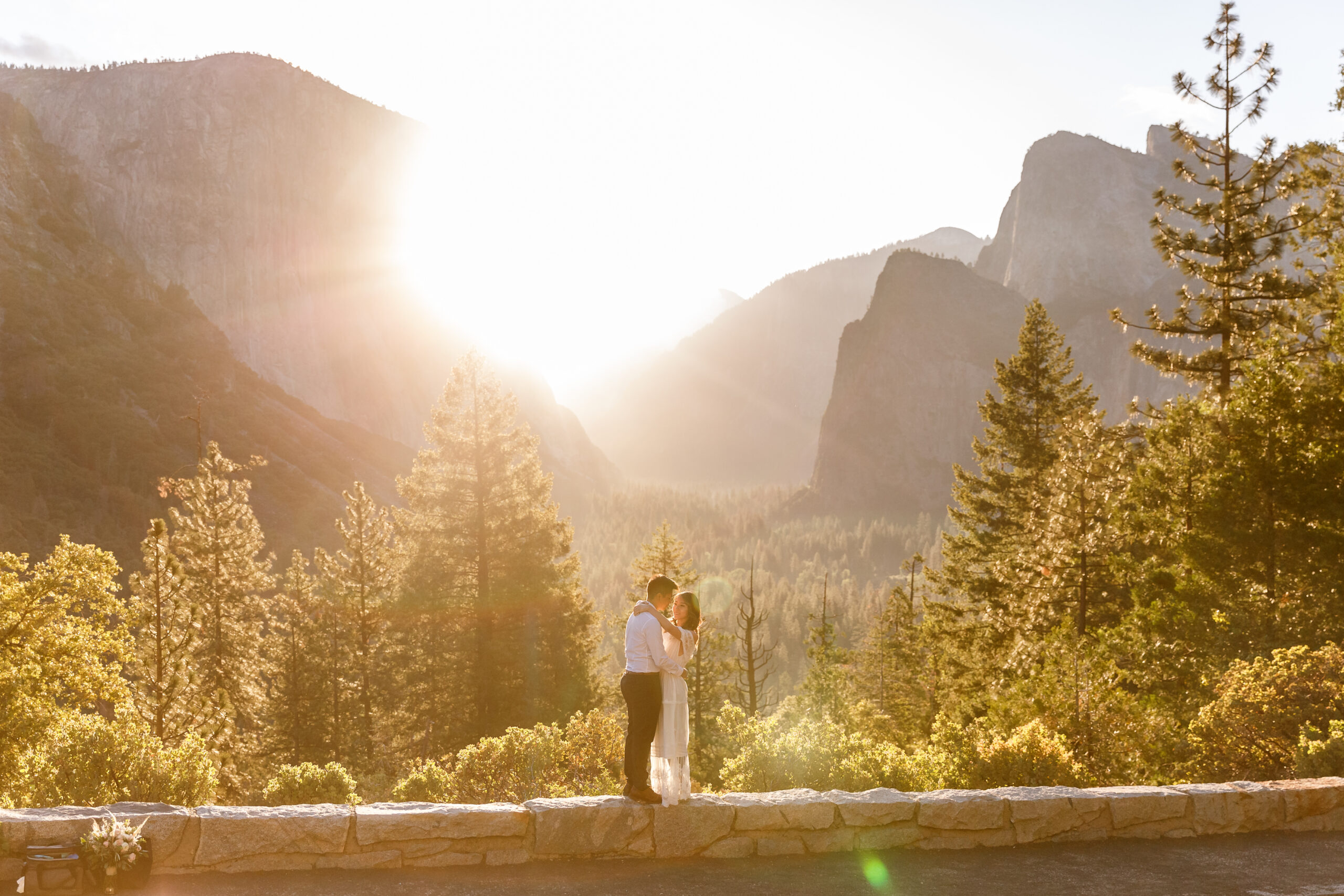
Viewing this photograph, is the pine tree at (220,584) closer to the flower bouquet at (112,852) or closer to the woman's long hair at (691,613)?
the flower bouquet at (112,852)

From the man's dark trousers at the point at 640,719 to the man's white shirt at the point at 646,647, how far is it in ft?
0.37

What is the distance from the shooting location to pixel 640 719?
8.55 meters

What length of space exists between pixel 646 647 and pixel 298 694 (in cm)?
3381

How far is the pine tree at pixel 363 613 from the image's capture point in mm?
36750

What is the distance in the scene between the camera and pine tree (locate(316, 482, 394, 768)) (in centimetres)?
3675

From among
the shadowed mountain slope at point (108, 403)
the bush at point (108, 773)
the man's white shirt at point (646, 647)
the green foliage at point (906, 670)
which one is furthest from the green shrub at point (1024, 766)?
the shadowed mountain slope at point (108, 403)

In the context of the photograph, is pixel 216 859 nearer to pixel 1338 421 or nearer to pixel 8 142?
pixel 1338 421

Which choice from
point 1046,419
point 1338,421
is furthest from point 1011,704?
point 1046,419

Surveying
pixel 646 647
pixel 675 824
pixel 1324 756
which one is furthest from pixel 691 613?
pixel 1324 756

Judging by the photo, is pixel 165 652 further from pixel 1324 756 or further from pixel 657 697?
pixel 1324 756

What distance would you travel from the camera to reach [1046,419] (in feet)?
108

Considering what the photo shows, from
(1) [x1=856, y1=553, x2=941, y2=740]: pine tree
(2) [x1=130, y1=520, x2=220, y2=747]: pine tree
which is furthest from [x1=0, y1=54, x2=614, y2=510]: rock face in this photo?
(2) [x1=130, y1=520, x2=220, y2=747]: pine tree

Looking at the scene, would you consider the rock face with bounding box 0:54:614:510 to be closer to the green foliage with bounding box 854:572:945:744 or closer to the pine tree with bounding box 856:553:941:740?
the green foliage with bounding box 854:572:945:744

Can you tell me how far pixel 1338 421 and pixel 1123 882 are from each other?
12.7 metres
